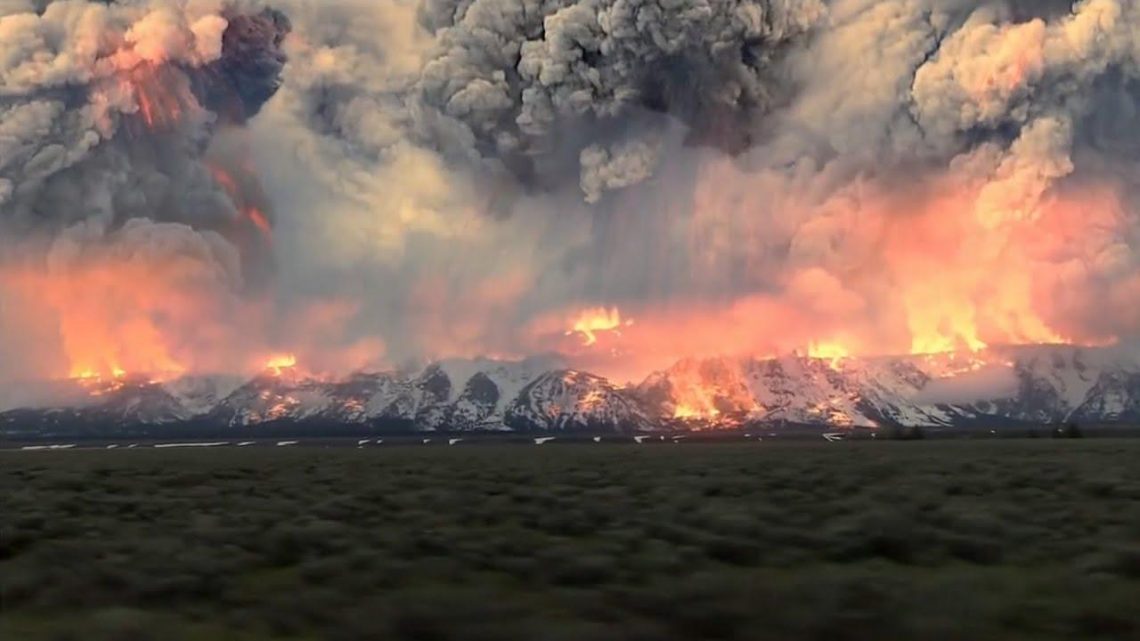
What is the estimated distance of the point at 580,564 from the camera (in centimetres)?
1355

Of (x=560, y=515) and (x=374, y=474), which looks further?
(x=374, y=474)

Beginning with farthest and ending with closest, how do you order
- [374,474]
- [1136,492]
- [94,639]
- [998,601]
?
[374,474]
[1136,492]
[998,601]
[94,639]

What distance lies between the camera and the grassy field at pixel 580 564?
10.1 m

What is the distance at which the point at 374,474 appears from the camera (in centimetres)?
3669

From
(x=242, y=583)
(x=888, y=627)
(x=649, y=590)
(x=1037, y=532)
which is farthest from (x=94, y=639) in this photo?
(x=1037, y=532)

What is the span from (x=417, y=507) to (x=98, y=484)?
542 inches

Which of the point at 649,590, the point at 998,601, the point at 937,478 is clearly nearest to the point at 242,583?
the point at 649,590

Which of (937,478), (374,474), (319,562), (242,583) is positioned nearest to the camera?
(242,583)

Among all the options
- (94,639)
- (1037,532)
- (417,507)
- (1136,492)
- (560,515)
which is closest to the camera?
(94,639)

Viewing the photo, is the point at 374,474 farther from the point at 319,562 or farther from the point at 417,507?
the point at 319,562

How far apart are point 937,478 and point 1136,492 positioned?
22.3 ft

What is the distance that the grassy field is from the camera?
1009 cm

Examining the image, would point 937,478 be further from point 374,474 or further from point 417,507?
point 374,474

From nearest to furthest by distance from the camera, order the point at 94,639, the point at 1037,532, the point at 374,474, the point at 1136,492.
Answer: the point at 94,639 < the point at 1037,532 < the point at 1136,492 < the point at 374,474
